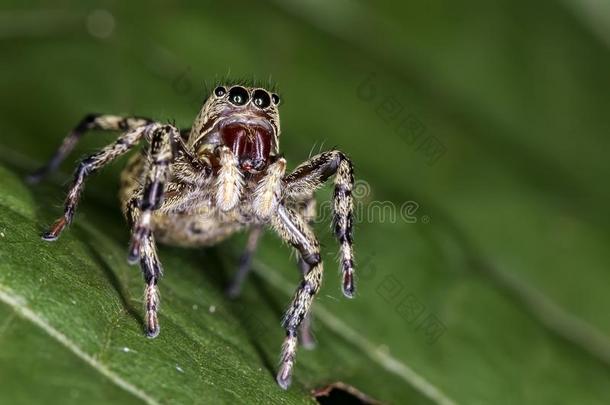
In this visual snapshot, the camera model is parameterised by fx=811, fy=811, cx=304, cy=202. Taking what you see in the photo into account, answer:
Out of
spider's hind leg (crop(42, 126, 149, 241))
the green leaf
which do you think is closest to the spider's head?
spider's hind leg (crop(42, 126, 149, 241))

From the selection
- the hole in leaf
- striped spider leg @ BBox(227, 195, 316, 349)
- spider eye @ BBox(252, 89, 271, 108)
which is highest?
spider eye @ BBox(252, 89, 271, 108)

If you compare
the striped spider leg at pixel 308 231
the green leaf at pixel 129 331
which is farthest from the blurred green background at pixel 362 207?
the striped spider leg at pixel 308 231

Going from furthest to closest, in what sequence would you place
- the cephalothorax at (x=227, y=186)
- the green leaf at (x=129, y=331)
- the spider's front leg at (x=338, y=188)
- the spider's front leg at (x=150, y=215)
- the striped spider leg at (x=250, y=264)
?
the striped spider leg at (x=250, y=264) < the spider's front leg at (x=338, y=188) < the cephalothorax at (x=227, y=186) < the spider's front leg at (x=150, y=215) < the green leaf at (x=129, y=331)

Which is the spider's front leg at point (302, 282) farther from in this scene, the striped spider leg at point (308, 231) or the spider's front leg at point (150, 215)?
the spider's front leg at point (150, 215)

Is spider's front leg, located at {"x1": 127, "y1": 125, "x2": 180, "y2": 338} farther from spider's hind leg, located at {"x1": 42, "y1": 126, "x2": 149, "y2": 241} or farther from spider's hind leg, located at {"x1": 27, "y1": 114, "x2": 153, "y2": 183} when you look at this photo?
spider's hind leg, located at {"x1": 27, "y1": 114, "x2": 153, "y2": 183}

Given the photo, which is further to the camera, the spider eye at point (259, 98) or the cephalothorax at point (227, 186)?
the spider eye at point (259, 98)

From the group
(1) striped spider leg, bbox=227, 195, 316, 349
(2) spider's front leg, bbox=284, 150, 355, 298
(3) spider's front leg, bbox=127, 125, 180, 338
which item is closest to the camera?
(3) spider's front leg, bbox=127, 125, 180, 338

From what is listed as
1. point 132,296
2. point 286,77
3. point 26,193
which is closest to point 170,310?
point 132,296

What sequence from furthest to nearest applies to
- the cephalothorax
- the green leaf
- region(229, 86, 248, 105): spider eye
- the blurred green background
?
1. region(229, 86, 248, 105): spider eye
2. the cephalothorax
3. the blurred green background
4. the green leaf
